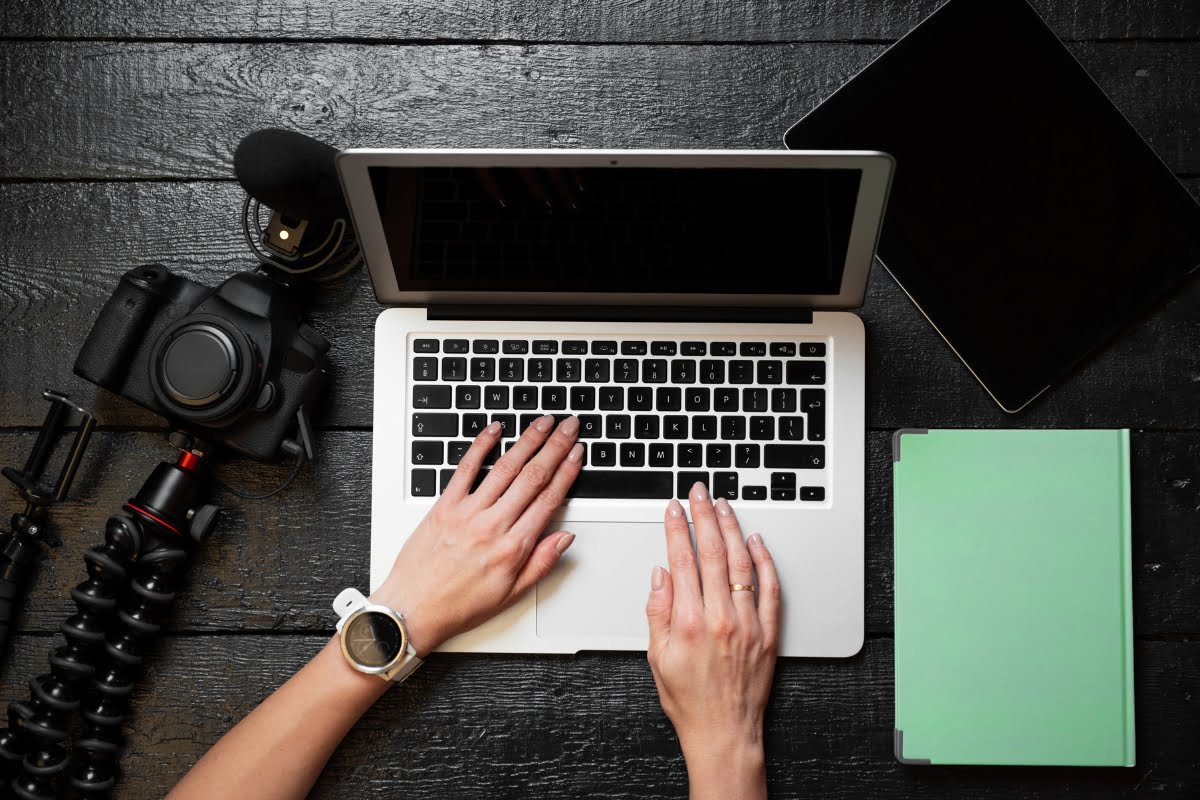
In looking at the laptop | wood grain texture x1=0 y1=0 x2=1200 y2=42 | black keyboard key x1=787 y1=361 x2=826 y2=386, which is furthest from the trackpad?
wood grain texture x1=0 y1=0 x2=1200 y2=42

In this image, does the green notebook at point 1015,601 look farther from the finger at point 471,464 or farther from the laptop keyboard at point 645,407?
the finger at point 471,464

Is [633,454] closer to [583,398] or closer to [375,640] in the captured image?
[583,398]

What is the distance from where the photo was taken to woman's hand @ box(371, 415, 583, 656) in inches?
33.6

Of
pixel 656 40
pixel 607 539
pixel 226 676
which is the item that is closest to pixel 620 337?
pixel 607 539

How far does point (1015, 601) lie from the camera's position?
0.89 meters

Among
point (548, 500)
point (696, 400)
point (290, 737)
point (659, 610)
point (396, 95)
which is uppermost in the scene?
point (396, 95)

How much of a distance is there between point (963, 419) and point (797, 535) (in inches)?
9.1

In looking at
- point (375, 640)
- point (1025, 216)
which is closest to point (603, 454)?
point (375, 640)

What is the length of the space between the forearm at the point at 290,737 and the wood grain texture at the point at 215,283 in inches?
10.6

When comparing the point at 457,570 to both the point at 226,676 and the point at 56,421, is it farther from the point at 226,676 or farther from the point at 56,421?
the point at 56,421

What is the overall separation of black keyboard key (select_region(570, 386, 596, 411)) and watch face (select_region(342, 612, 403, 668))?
11.2 inches

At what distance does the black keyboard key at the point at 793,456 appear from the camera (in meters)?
0.88

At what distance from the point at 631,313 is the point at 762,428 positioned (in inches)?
7.1

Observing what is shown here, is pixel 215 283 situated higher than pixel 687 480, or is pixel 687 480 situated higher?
pixel 215 283
